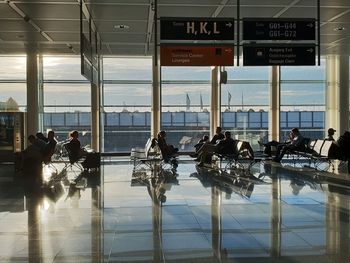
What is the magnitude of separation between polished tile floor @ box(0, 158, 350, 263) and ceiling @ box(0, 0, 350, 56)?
12.4ft

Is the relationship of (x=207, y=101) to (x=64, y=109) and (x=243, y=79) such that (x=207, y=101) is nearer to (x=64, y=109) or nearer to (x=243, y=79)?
(x=243, y=79)

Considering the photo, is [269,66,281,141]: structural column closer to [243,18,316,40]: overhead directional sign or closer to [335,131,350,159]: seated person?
[335,131,350,159]: seated person

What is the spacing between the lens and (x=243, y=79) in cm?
1986

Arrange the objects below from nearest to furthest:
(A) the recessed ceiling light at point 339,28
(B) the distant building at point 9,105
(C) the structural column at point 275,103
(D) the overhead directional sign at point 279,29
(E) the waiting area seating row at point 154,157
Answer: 1. (D) the overhead directional sign at point 279,29
2. (A) the recessed ceiling light at point 339,28
3. (E) the waiting area seating row at point 154,157
4. (B) the distant building at point 9,105
5. (C) the structural column at point 275,103

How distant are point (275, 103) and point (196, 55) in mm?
10179

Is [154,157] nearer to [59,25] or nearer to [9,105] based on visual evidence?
[59,25]

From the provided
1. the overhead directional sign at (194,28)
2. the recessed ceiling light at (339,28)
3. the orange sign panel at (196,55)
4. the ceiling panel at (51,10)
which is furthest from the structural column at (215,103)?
the overhead directional sign at (194,28)

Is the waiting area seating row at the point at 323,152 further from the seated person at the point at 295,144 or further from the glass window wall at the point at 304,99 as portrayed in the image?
the glass window wall at the point at 304,99

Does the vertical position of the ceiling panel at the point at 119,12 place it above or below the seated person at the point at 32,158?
above

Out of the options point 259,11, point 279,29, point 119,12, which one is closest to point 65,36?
point 119,12

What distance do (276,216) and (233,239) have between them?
1.47 meters

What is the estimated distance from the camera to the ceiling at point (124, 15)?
9984mm

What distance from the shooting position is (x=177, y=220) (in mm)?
6398

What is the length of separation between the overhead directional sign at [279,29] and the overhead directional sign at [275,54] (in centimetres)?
27
